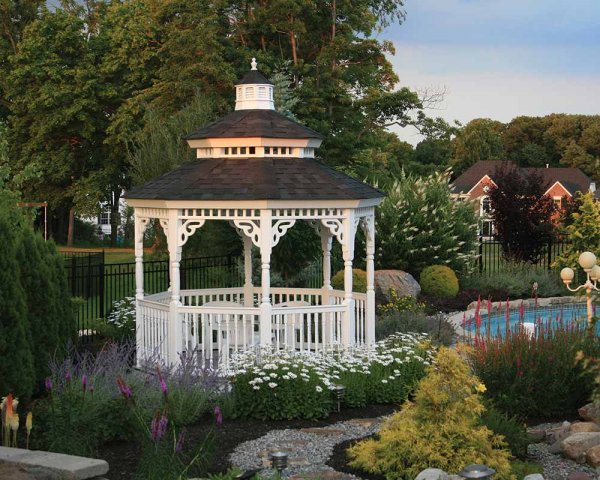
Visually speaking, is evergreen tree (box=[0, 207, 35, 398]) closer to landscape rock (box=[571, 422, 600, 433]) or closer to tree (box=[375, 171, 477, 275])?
landscape rock (box=[571, 422, 600, 433])

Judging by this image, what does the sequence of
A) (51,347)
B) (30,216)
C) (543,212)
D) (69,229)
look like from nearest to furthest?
1. (51,347)
2. (30,216)
3. (543,212)
4. (69,229)

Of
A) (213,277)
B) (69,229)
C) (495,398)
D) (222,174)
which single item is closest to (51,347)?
(222,174)

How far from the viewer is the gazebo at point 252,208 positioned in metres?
11.6

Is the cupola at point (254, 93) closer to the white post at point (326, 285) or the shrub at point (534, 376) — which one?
the white post at point (326, 285)

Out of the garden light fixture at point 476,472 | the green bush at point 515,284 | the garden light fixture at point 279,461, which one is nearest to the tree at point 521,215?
the green bush at point 515,284

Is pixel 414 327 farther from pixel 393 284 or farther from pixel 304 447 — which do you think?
pixel 304 447

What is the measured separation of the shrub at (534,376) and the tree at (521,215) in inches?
560

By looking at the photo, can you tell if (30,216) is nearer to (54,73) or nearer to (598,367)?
(598,367)

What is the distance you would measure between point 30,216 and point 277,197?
614 cm

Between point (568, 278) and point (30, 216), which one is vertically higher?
point (30, 216)

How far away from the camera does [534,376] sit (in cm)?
998

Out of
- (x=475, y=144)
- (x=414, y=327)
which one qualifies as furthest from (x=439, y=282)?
(x=475, y=144)

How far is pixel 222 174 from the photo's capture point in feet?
40.0

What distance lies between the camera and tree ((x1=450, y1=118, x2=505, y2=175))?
7331 centimetres
